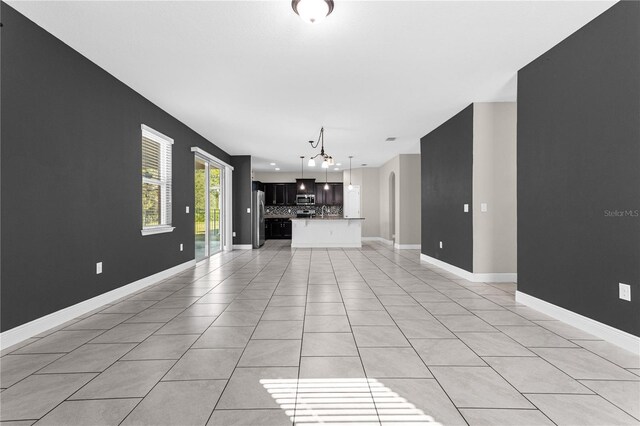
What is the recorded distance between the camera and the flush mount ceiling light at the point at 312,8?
2.25 metres

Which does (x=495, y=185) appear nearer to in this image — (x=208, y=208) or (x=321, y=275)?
(x=321, y=275)

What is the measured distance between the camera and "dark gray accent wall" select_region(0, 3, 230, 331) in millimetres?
2619

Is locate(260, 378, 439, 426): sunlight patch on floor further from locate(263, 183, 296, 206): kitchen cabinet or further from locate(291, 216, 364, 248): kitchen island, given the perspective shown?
locate(263, 183, 296, 206): kitchen cabinet

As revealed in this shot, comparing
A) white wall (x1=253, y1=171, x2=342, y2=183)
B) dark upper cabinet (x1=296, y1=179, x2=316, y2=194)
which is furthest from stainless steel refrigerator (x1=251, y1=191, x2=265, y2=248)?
white wall (x1=253, y1=171, x2=342, y2=183)

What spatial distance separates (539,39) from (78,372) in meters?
4.71

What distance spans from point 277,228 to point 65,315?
942cm

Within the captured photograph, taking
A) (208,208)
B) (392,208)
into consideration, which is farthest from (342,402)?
(392,208)

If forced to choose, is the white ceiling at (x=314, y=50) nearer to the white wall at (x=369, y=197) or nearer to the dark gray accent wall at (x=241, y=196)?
the dark gray accent wall at (x=241, y=196)

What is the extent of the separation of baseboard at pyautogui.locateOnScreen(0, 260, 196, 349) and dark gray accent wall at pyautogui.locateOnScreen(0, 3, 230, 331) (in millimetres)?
60

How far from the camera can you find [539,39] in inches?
123

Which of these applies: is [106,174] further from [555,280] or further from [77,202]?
[555,280]

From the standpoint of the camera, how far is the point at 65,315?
3131mm

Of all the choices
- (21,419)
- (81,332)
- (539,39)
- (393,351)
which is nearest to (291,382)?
(393,351)

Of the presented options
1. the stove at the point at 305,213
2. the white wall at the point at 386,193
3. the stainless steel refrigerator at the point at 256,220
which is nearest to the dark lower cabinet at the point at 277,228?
the stove at the point at 305,213
